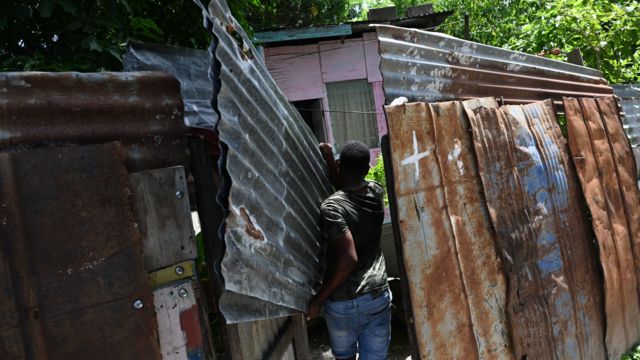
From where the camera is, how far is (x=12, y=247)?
1.53 m

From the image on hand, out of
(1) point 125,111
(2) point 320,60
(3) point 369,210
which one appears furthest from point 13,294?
(2) point 320,60

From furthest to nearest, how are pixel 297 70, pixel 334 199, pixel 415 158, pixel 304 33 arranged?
pixel 297 70 < pixel 304 33 < pixel 334 199 < pixel 415 158

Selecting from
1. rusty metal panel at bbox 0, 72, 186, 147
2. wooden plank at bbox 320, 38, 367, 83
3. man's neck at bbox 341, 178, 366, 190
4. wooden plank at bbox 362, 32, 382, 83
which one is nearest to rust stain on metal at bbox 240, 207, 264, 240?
rusty metal panel at bbox 0, 72, 186, 147

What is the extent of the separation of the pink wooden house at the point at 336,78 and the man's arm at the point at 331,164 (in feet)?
21.4

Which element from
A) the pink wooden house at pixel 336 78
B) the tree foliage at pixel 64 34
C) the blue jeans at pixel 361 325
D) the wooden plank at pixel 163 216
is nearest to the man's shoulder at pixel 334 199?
the blue jeans at pixel 361 325

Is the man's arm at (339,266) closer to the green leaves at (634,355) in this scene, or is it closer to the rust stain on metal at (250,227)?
the rust stain on metal at (250,227)

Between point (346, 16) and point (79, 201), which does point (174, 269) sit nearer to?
point (79, 201)

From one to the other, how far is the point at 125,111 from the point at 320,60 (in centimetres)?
838

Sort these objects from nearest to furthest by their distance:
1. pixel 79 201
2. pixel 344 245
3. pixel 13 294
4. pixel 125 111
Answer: pixel 13 294, pixel 79 201, pixel 125 111, pixel 344 245

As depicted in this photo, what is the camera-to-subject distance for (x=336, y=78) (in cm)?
1005

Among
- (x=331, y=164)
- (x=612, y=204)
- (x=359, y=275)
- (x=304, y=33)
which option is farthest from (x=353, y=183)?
(x=304, y=33)

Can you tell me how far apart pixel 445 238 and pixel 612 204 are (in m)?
1.69

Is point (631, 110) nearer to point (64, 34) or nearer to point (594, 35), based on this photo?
point (594, 35)

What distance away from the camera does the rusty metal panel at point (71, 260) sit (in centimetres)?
154
